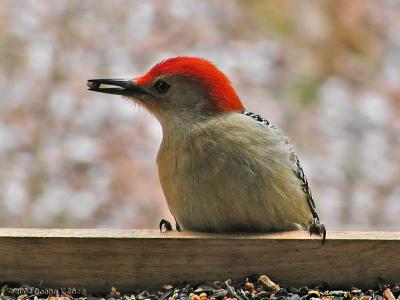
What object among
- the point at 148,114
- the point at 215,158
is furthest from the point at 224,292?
the point at 148,114

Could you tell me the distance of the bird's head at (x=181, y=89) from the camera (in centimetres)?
502

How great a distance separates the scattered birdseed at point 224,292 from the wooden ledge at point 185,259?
0.12ft

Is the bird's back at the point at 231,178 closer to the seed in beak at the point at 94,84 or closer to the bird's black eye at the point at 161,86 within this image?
the bird's black eye at the point at 161,86

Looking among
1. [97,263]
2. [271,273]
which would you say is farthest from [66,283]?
[271,273]

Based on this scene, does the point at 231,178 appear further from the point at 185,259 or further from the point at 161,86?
the point at 161,86

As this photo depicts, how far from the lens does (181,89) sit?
512cm

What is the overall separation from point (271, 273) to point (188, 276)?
429mm

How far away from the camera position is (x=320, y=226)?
15.1 ft

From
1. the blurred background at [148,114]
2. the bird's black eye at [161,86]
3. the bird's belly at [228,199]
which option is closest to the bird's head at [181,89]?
the bird's black eye at [161,86]

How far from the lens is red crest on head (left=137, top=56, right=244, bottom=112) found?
16.4 ft

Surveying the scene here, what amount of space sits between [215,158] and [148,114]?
4625mm

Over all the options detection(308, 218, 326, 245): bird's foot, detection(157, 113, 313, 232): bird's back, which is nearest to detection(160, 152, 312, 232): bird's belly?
detection(157, 113, 313, 232): bird's back

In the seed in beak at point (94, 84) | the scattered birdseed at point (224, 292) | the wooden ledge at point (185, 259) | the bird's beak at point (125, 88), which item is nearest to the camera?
the scattered birdseed at point (224, 292)

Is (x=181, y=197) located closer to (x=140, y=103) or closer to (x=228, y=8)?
(x=140, y=103)
